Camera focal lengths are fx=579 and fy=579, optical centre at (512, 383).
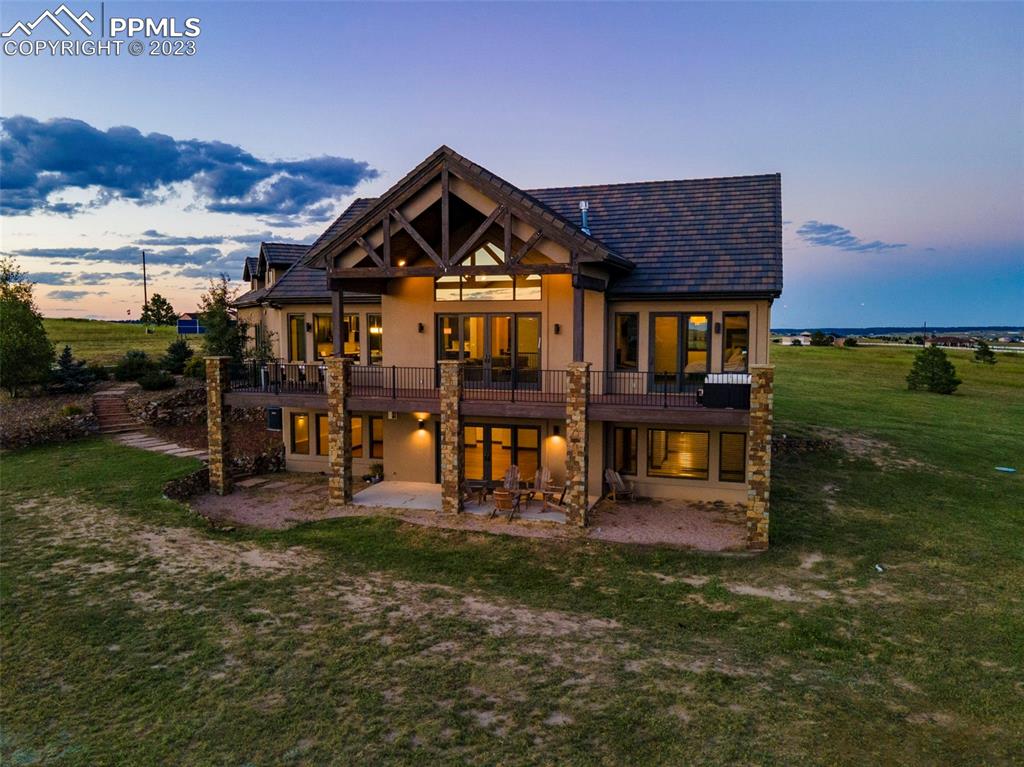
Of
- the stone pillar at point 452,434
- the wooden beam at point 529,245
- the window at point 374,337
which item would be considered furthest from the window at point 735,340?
the window at point 374,337

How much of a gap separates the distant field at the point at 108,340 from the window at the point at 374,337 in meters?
24.7

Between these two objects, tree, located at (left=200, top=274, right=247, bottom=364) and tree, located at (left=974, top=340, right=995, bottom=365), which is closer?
tree, located at (left=200, top=274, right=247, bottom=364)

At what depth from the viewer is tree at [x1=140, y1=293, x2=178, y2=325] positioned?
65438 millimetres

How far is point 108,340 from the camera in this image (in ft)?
173

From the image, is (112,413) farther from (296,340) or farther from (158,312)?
(158,312)

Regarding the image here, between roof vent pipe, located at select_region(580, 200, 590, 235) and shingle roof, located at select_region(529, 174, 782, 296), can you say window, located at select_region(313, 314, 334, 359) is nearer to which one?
shingle roof, located at select_region(529, 174, 782, 296)

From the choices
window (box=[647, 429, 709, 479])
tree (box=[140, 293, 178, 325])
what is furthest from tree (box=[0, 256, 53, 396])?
tree (box=[140, 293, 178, 325])

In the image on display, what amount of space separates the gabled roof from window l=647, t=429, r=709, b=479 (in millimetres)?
5156

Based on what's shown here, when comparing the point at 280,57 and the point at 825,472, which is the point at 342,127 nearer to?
the point at 280,57

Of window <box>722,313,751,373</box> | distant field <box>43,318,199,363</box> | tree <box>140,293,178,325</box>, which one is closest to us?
window <box>722,313,751,373</box>

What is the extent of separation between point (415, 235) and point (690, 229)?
8646 mm

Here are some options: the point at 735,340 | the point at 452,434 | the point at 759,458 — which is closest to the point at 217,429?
the point at 452,434

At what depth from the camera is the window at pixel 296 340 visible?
21.3m

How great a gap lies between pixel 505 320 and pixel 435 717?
12554 mm
